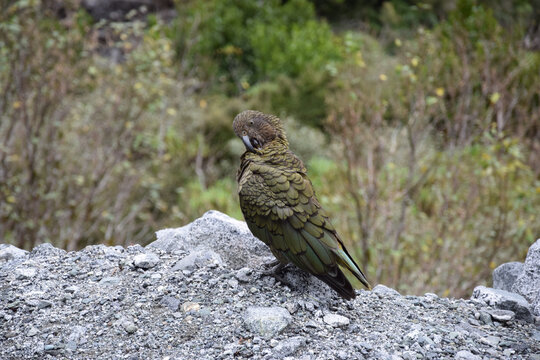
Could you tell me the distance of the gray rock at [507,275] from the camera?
352cm

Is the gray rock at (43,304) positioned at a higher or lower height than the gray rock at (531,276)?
lower

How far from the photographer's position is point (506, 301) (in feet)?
10.2

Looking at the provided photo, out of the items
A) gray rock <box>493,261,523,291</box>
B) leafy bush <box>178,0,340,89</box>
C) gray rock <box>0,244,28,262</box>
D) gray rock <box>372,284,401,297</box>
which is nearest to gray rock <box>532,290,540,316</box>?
gray rock <box>493,261,523,291</box>

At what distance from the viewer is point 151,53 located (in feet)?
25.1

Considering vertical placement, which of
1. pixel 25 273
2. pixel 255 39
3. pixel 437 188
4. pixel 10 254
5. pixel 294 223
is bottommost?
pixel 437 188

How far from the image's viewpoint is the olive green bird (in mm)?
2793

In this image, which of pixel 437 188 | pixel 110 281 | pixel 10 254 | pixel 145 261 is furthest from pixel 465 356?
pixel 437 188

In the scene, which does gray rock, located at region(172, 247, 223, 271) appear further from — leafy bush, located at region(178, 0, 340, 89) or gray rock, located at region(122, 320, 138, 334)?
leafy bush, located at region(178, 0, 340, 89)

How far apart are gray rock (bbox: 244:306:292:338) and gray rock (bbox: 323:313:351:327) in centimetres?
24

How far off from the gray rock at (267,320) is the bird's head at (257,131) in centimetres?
104

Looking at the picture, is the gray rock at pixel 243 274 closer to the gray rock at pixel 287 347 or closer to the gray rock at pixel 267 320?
the gray rock at pixel 267 320

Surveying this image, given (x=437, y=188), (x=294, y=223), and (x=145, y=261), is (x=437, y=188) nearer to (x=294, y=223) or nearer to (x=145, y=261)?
(x=294, y=223)

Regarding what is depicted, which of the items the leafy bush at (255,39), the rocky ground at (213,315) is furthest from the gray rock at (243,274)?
the leafy bush at (255,39)

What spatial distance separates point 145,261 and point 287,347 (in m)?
1.13
